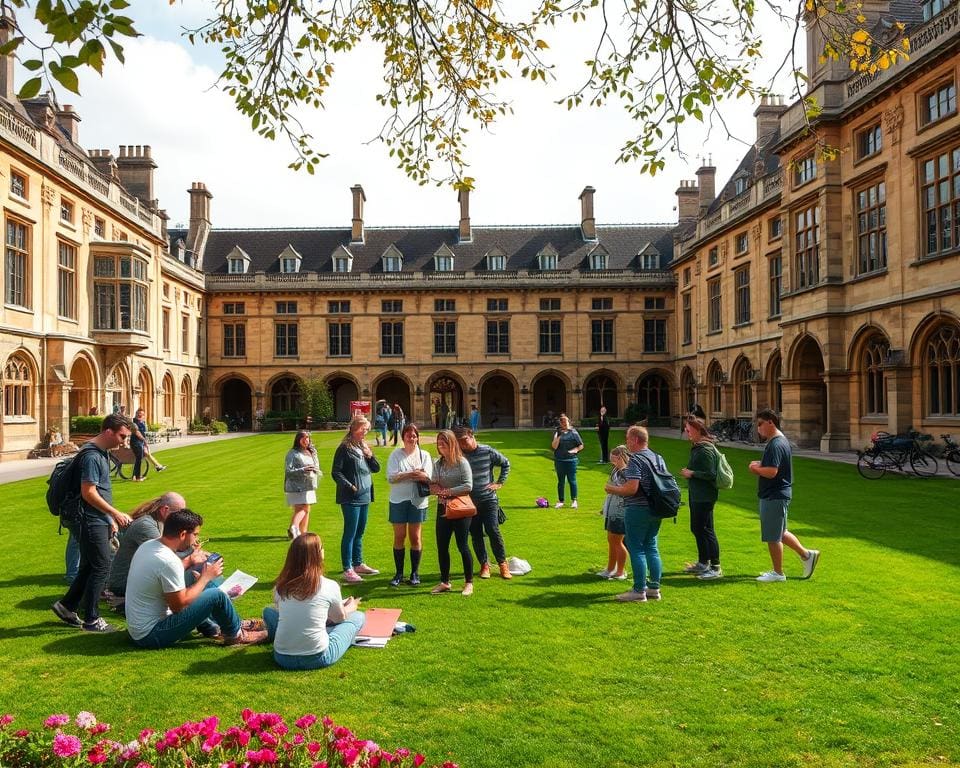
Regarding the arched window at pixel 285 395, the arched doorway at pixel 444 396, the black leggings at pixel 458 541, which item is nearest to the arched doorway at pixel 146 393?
the arched window at pixel 285 395

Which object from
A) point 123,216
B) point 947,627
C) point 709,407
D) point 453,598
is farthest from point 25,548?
point 709,407

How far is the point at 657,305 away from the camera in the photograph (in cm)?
4762

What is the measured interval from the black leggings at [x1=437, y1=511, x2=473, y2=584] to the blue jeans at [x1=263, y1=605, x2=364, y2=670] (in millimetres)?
1593

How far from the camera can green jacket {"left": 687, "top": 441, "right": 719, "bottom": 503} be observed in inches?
312

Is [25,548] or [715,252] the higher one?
[715,252]

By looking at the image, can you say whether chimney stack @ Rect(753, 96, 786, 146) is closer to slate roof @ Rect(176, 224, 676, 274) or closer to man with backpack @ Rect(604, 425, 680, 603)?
slate roof @ Rect(176, 224, 676, 274)

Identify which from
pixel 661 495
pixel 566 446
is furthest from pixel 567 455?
pixel 661 495

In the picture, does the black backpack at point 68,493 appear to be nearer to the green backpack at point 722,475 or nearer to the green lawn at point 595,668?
the green lawn at point 595,668

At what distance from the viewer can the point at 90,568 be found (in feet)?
21.2

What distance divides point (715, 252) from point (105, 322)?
28326 millimetres

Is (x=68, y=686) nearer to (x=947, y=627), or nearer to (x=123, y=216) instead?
(x=947, y=627)

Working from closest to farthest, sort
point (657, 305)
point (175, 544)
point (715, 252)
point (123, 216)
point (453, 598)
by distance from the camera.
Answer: point (175, 544) < point (453, 598) < point (123, 216) < point (715, 252) < point (657, 305)

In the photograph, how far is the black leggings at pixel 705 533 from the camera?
26.4ft

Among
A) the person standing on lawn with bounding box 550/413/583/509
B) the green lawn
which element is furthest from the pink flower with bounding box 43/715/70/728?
the person standing on lawn with bounding box 550/413/583/509
